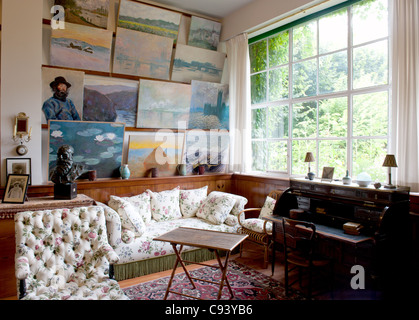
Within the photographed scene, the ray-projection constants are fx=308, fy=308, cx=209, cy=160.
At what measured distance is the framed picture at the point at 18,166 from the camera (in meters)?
3.94

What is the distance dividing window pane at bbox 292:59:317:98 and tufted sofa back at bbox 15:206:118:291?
3.57 meters

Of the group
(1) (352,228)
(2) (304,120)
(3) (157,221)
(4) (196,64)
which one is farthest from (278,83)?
(3) (157,221)

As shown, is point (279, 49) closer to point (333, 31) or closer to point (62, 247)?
point (333, 31)

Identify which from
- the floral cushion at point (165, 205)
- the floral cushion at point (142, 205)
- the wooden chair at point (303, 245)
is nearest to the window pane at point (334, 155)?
the wooden chair at point (303, 245)

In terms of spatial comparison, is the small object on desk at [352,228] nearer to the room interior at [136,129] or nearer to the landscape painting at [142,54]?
the room interior at [136,129]

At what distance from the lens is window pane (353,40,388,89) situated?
391cm

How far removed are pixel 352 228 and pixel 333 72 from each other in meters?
2.38

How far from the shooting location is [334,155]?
445 cm

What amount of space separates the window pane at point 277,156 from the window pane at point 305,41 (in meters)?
1.44

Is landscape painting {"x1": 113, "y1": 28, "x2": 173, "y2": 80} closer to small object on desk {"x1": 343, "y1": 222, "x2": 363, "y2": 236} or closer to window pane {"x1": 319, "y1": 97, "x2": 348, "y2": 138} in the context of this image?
window pane {"x1": 319, "y1": 97, "x2": 348, "y2": 138}

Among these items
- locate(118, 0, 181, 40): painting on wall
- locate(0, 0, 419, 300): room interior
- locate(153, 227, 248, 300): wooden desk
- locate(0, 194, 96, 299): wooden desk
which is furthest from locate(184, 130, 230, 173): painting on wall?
locate(0, 194, 96, 299): wooden desk

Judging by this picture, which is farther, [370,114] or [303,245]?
[370,114]
